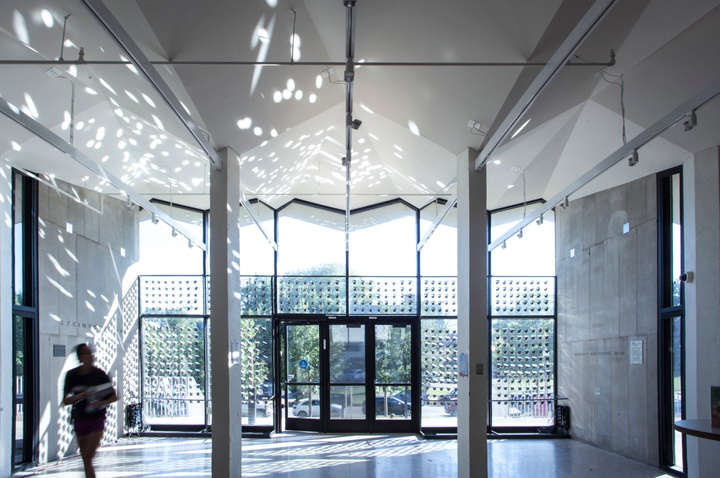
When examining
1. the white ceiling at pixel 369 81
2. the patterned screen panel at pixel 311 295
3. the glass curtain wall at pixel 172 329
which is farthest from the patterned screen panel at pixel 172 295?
the white ceiling at pixel 369 81

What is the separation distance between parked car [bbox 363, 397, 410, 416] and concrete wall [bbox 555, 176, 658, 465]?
2796mm

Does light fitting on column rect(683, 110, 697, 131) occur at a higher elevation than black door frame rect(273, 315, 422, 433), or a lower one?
higher

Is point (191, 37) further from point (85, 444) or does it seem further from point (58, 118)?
point (85, 444)

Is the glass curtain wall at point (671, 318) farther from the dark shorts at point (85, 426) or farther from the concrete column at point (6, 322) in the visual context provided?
the concrete column at point (6, 322)

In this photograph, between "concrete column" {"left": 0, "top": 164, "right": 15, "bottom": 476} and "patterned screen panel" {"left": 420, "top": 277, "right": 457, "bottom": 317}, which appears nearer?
"concrete column" {"left": 0, "top": 164, "right": 15, "bottom": 476}

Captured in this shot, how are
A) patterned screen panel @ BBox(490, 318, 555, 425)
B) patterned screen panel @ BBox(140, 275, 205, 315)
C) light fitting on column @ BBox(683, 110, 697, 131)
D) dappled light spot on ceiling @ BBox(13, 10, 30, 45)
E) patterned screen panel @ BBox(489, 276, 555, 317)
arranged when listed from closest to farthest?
light fitting on column @ BBox(683, 110, 697, 131), dappled light spot on ceiling @ BBox(13, 10, 30, 45), patterned screen panel @ BBox(490, 318, 555, 425), patterned screen panel @ BBox(489, 276, 555, 317), patterned screen panel @ BBox(140, 275, 205, 315)

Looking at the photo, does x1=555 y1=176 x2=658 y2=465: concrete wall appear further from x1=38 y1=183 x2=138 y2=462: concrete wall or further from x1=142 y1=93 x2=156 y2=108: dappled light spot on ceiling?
x1=38 y1=183 x2=138 y2=462: concrete wall

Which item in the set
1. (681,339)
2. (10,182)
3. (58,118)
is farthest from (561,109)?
(10,182)

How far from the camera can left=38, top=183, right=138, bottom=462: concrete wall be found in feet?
31.8

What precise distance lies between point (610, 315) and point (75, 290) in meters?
7.95

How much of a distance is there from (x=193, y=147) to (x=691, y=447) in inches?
275

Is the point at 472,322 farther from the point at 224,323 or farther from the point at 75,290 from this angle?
the point at 75,290

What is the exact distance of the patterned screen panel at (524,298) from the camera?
41.7ft

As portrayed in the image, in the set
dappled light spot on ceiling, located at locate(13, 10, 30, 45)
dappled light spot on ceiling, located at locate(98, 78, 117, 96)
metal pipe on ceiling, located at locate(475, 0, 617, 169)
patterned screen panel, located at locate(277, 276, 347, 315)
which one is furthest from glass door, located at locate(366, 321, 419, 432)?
dappled light spot on ceiling, located at locate(13, 10, 30, 45)
